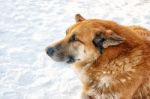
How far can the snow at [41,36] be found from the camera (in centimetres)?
532

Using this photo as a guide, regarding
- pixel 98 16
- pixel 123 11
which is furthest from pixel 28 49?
pixel 123 11

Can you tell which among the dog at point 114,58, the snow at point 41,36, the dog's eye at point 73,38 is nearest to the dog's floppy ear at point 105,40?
the dog at point 114,58

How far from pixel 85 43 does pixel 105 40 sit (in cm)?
27

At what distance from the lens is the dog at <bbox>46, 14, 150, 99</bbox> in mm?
4047

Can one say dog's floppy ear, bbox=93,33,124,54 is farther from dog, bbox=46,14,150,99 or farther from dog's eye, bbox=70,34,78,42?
dog's eye, bbox=70,34,78,42

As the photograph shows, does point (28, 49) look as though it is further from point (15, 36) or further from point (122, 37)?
point (122, 37)

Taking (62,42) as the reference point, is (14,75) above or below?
below

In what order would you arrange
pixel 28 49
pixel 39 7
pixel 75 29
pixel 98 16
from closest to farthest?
pixel 75 29
pixel 28 49
pixel 98 16
pixel 39 7

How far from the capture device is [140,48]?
410 cm

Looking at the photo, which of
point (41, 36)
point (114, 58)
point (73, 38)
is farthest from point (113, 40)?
point (41, 36)

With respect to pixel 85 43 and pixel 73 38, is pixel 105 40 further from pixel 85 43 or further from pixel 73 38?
pixel 73 38

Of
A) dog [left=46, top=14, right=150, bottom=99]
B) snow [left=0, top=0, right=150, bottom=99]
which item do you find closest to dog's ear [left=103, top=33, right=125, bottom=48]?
dog [left=46, top=14, right=150, bottom=99]

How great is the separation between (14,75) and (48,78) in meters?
0.55

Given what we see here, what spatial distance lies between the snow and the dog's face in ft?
2.86
